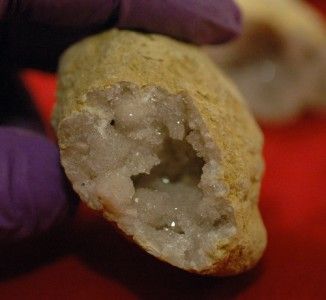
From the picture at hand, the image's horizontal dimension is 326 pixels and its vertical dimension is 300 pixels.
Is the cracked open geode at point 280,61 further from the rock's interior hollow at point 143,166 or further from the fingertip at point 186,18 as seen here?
the rock's interior hollow at point 143,166

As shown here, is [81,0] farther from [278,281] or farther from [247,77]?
[247,77]

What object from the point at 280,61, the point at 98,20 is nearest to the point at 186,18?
the point at 98,20

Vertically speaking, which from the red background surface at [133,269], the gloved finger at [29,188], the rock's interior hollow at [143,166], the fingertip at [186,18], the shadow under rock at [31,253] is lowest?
the shadow under rock at [31,253]

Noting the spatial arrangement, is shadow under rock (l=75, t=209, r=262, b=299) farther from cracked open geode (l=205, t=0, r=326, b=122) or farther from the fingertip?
cracked open geode (l=205, t=0, r=326, b=122)

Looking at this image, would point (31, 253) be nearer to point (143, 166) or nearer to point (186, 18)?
point (143, 166)

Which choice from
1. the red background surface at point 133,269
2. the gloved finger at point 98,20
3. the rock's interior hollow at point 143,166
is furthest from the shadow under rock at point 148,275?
the gloved finger at point 98,20

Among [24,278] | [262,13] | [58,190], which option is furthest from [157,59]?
[262,13]
